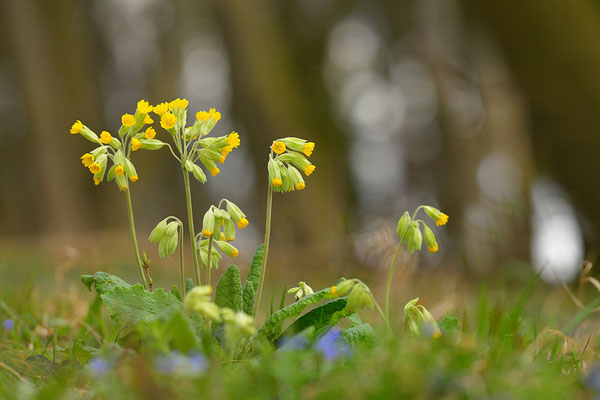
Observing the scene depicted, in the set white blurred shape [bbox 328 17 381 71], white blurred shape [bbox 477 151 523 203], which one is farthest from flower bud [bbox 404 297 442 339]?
white blurred shape [bbox 328 17 381 71]

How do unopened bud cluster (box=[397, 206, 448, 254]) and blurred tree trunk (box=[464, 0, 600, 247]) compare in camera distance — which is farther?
blurred tree trunk (box=[464, 0, 600, 247])

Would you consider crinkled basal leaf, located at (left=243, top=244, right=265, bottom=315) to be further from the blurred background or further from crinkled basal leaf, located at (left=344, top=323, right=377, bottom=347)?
the blurred background

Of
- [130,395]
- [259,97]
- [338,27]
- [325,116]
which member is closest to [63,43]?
[259,97]

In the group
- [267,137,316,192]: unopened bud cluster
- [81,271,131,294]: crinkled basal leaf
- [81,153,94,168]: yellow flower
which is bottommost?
[81,271,131,294]: crinkled basal leaf

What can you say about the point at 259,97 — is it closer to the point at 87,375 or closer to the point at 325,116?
the point at 325,116

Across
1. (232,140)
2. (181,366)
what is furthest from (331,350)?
(232,140)

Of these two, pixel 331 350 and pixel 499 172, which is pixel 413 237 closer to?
pixel 331 350

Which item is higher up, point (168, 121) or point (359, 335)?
point (168, 121)

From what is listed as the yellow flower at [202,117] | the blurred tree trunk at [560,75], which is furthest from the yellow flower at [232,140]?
the blurred tree trunk at [560,75]
